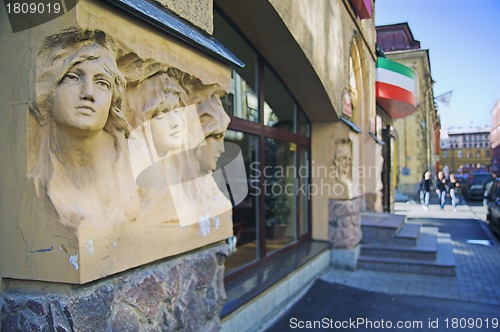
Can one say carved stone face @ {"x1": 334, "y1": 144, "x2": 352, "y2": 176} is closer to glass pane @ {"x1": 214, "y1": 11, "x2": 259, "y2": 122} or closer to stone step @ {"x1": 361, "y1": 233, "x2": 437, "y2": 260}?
stone step @ {"x1": 361, "y1": 233, "x2": 437, "y2": 260}

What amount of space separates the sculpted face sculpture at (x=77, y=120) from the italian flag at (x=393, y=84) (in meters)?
9.27

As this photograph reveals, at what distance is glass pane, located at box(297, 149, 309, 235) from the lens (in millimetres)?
6559

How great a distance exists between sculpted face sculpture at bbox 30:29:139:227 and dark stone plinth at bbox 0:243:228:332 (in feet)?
0.98

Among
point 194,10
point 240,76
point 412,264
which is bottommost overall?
point 412,264

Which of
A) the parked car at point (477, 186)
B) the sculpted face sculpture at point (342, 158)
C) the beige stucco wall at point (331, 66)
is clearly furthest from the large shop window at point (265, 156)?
the parked car at point (477, 186)

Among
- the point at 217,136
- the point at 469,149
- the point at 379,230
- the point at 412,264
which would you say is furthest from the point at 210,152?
the point at 469,149

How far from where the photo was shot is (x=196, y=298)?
89.7 inches

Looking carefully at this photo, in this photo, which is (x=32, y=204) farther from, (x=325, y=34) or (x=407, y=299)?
(x=407, y=299)

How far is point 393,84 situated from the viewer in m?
10.1

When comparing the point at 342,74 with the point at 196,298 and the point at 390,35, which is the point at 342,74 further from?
the point at 390,35

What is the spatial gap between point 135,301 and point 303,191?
5012 millimetres

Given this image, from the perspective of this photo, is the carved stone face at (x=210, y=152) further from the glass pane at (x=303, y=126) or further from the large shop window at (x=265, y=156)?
the glass pane at (x=303, y=126)

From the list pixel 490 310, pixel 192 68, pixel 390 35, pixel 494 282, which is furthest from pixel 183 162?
pixel 390 35

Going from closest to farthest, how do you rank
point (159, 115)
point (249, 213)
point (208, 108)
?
point (159, 115), point (208, 108), point (249, 213)
